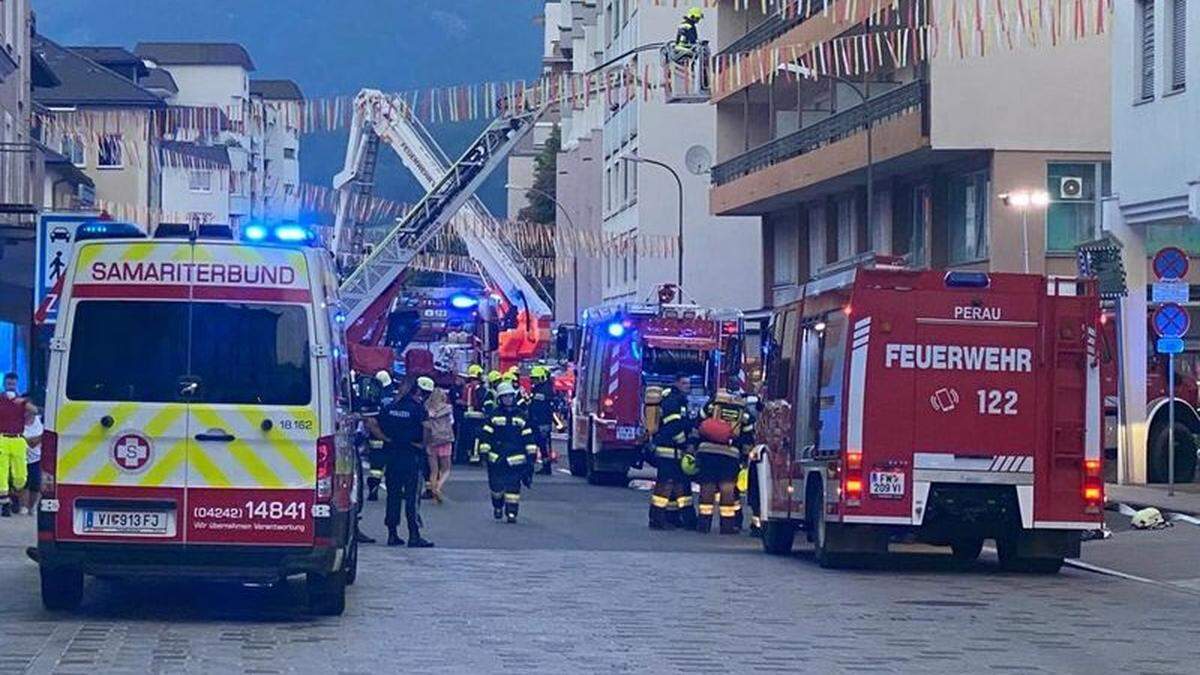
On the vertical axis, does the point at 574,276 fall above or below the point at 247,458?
above

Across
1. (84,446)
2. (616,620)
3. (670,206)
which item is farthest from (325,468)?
(670,206)

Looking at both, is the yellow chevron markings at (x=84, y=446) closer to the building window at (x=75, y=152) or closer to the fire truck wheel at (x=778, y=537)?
the fire truck wheel at (x=778, y=537)

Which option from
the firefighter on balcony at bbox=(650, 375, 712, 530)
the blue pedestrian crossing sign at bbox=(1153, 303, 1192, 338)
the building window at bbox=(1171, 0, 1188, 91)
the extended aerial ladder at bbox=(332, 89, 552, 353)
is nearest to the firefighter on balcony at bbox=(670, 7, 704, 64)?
the extended aerial ladder at bbox=(332, 89, 552, 353)

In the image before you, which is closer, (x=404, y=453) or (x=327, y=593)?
(x=327, y=593)

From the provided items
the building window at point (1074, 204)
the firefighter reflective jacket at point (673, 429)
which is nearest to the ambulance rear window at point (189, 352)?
the firefighter reflective jacket at point (673, 429)

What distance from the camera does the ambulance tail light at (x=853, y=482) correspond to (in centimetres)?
1906

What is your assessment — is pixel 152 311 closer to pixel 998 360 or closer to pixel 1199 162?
pixel 998 360

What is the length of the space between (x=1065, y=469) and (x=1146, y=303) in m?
13.9

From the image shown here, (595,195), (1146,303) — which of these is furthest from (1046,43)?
(595,195)

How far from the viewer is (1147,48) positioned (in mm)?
31688

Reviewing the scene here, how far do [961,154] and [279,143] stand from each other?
6926 cm

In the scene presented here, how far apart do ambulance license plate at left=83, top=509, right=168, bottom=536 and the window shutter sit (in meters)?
21.3

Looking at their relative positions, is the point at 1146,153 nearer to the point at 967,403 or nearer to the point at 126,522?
the point at 967,403

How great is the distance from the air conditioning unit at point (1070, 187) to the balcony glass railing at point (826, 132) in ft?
10.00
